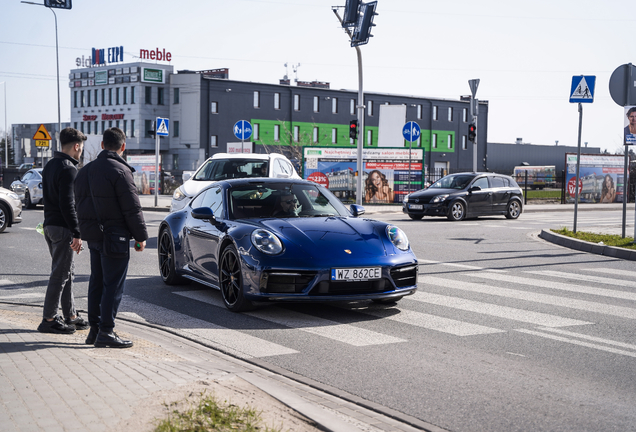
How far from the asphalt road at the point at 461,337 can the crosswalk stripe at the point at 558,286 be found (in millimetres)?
26

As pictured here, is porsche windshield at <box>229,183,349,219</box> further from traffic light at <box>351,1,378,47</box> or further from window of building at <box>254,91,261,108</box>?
window of building at <box>254,91,261,108</box>

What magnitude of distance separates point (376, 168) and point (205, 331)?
84.7ft

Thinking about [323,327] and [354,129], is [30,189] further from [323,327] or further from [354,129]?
[323,327]

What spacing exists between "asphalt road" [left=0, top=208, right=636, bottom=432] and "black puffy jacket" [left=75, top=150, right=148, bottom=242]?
129 centimetres

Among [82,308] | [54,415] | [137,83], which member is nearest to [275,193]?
[82,308]

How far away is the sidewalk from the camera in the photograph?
12.8 feet

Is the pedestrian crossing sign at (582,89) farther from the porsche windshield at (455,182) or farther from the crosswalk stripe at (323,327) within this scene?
the crosswalk stripe at (323,327)

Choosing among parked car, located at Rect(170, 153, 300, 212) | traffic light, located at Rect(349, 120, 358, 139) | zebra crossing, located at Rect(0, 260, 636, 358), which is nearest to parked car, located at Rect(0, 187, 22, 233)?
parked car, located at Rect(170, 153, 300, 212)

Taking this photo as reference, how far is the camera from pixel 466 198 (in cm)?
2311

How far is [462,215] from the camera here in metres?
23.1

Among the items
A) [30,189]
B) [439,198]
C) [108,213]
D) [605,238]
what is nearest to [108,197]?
[108,213]

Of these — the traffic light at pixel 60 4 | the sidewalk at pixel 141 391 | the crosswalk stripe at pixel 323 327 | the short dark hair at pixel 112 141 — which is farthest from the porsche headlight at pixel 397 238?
the traffic light at pixel 60 4

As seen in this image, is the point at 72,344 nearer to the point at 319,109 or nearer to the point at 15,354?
the point at 15,354

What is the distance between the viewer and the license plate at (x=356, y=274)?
720cm
